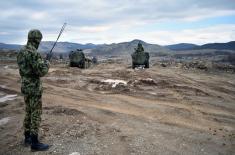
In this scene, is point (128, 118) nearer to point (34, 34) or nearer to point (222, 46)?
point (34, 34)

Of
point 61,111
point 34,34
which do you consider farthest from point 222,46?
point 34,34

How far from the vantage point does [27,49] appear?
6.95m

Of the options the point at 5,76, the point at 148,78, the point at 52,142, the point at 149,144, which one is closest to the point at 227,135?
the point at 149,144

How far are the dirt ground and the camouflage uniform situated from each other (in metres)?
0.73

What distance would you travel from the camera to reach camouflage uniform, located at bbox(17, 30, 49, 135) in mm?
6898

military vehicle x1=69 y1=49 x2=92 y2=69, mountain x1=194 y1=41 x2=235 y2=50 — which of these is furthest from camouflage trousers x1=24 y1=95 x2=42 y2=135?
mountain x1=194 y1=41 x2=235 y2=50

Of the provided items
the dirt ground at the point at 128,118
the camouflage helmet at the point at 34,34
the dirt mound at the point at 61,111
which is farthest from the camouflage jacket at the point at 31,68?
the dirt mound at the point at 61,111

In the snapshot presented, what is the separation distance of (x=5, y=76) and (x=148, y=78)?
6.73 metres

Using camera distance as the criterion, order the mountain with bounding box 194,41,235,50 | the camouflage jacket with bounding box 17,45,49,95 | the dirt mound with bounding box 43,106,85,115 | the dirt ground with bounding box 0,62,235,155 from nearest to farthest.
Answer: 1. the camouflage jacket with bounding box 17,45,49,95
2. the dirt ground with bounding box 0,62,235,155
3. the dirt mound with bounding box 43,106,85,115
4. the mountain with bounding box 194,41,235,50

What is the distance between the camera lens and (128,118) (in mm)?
9555

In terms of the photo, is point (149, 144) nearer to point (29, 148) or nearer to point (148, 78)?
point (29, 148)

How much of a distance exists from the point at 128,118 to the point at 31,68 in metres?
3.37

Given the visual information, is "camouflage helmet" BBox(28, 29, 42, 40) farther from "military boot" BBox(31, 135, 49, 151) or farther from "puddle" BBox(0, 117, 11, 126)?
"puddle" BBox(0, 117, 11, 126)

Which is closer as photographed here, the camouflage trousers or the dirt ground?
the camouflage trousers
